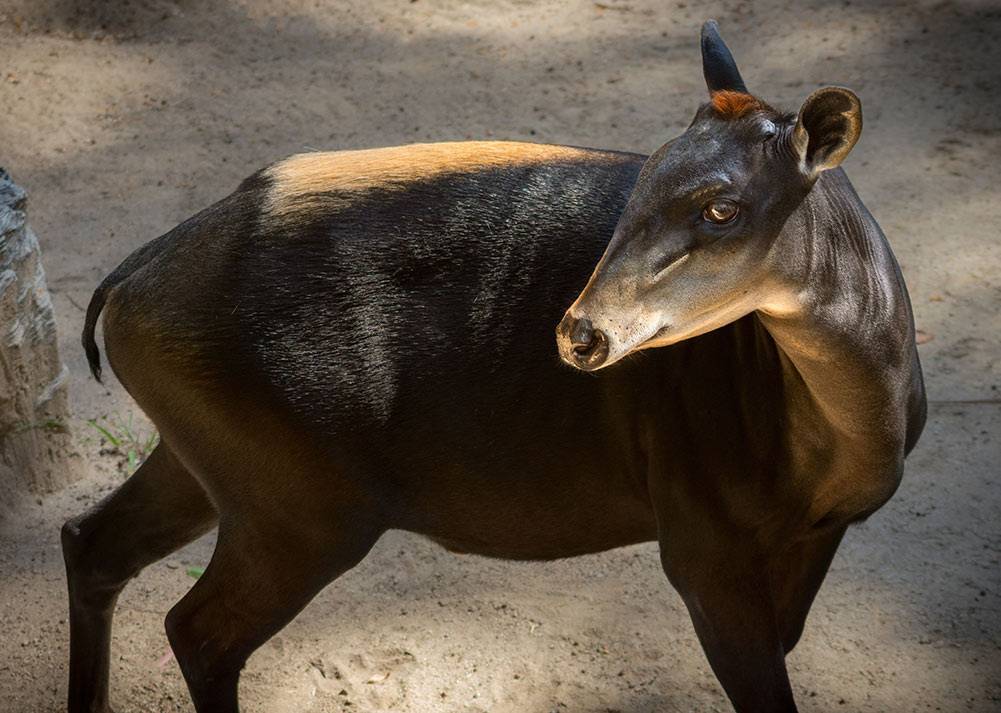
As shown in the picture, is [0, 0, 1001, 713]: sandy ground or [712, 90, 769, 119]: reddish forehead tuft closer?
[712, 90, 769, 119]: reddish forehead tuft

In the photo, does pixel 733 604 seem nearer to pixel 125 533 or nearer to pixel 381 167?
pixel 381 167

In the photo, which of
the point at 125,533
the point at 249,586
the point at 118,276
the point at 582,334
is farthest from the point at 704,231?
the point at 125,533

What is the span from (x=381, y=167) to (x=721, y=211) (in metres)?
1.01

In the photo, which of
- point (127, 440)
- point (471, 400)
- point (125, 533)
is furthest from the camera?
point (127, 440)

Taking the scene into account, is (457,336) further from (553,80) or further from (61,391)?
(553,80)

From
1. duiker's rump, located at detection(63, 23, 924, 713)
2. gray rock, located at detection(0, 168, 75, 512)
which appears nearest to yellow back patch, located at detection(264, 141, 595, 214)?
duiker's rump, located at detection(63, 23, 924, 713)

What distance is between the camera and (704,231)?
2.49 meters

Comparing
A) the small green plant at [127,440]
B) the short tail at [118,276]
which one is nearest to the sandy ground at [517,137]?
the small green plant at [127,440]

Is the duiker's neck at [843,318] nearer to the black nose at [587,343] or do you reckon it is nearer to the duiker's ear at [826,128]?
the duiker's ear at [826,128]

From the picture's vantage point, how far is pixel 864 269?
9.07ft

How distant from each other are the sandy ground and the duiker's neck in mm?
1225

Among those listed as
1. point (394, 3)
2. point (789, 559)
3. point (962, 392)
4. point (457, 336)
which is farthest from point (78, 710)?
point (394, 3)

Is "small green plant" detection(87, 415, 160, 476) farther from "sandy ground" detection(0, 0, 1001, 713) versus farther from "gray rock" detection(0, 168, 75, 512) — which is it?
"gray rock" detection(0, 168, 75, 512)

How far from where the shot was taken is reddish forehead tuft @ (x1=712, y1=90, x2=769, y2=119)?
2602 millimetres
